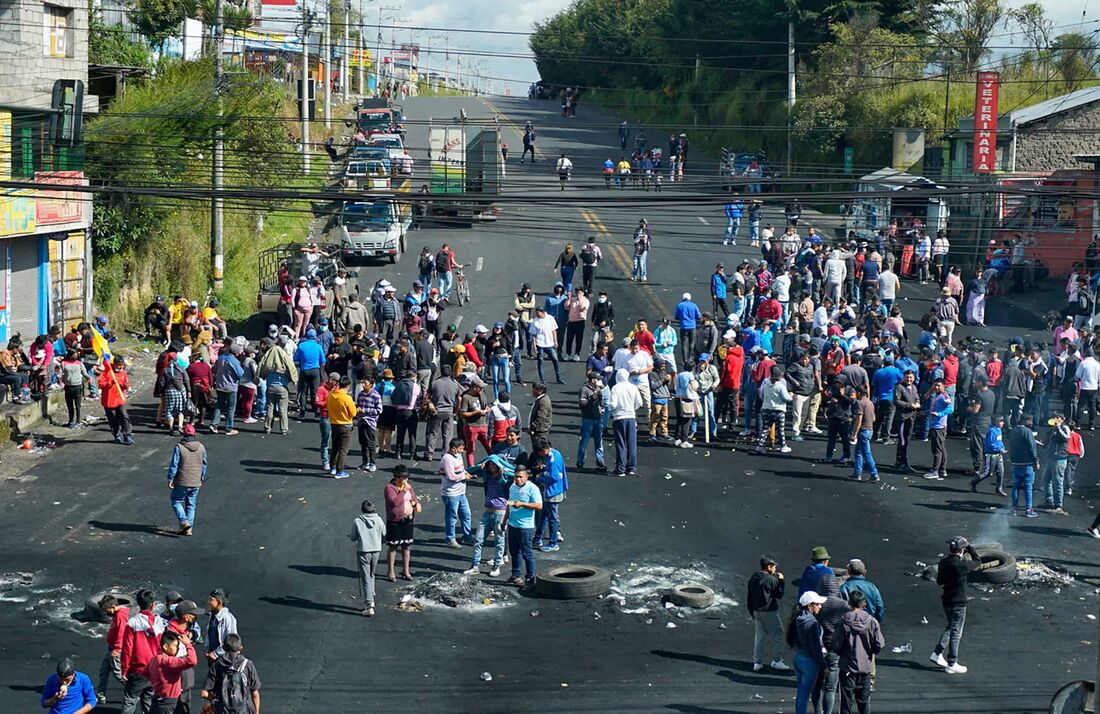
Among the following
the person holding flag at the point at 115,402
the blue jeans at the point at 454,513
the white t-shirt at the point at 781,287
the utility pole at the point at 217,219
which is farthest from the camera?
the utility pole at the point at 217,219

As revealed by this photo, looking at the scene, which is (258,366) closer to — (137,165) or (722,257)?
(137,165)

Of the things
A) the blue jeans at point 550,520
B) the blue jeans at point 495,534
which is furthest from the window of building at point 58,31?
the blue jeans at point 495,534

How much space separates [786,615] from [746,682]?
2.08m

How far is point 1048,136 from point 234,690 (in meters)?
35.6

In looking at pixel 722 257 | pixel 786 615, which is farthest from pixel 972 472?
pixel 722 257

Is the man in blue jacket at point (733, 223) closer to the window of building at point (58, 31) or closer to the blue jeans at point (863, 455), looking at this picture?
the window of building at point (58, 31)

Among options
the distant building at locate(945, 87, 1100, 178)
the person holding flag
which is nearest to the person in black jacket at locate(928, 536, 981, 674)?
the person holding flag

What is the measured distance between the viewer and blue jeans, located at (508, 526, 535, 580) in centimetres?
1573

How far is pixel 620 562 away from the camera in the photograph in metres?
16.7

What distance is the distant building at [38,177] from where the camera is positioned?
92.5 feet

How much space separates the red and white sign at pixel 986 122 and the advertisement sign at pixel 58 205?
82.5 feet

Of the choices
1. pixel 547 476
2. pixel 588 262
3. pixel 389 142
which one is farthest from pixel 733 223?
pixel 547 476

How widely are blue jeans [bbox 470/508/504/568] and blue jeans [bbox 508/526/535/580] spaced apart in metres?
0.40

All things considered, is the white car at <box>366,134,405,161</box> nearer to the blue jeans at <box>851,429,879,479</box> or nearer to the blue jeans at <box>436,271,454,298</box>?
the blue jeans at <box>436,271,454,298</box>
